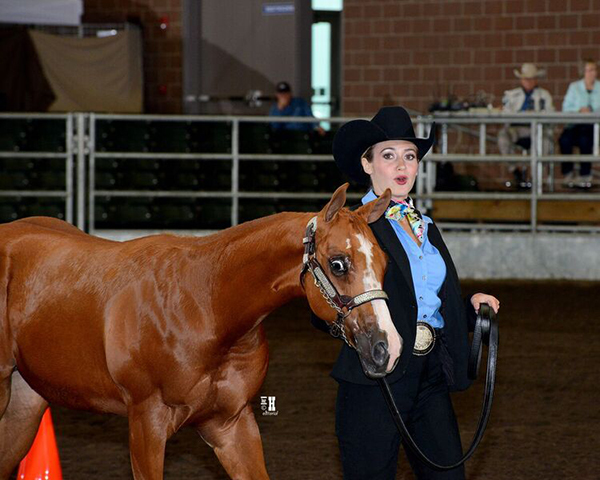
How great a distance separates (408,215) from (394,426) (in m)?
0.70

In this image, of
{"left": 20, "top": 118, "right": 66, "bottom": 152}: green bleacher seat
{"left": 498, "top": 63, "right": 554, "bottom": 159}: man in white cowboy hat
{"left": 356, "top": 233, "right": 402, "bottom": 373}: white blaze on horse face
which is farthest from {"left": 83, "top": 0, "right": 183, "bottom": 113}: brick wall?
{"left": 356, "top": 233, "right": 402, "bottom": 373}: white blaze on horse face

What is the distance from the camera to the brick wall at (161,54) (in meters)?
17.9

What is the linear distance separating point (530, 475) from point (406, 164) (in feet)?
7.17

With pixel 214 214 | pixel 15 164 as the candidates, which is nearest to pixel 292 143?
pixel 214 214

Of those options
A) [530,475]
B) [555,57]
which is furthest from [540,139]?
[530,475]

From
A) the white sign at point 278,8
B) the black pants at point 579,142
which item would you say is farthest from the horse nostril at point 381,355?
the white sign at point 278,8

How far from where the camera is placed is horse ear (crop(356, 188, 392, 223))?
145 inches

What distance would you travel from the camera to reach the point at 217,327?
397cm

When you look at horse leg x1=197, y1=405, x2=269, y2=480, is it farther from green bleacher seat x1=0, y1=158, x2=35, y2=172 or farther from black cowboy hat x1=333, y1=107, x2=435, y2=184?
green bleacher seat x1=0, y1=158, x2=35, y2=172

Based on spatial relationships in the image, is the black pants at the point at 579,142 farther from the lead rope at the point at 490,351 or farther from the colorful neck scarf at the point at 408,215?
the colorful neck scarf at the point at 408,215

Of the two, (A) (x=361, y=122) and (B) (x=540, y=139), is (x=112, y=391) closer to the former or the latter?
(A) (x=361, y=122)

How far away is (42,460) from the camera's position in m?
4.91

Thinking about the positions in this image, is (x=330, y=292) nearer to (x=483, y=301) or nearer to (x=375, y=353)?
(x=375, y=353)

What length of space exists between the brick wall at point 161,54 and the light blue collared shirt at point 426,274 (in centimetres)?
1422
